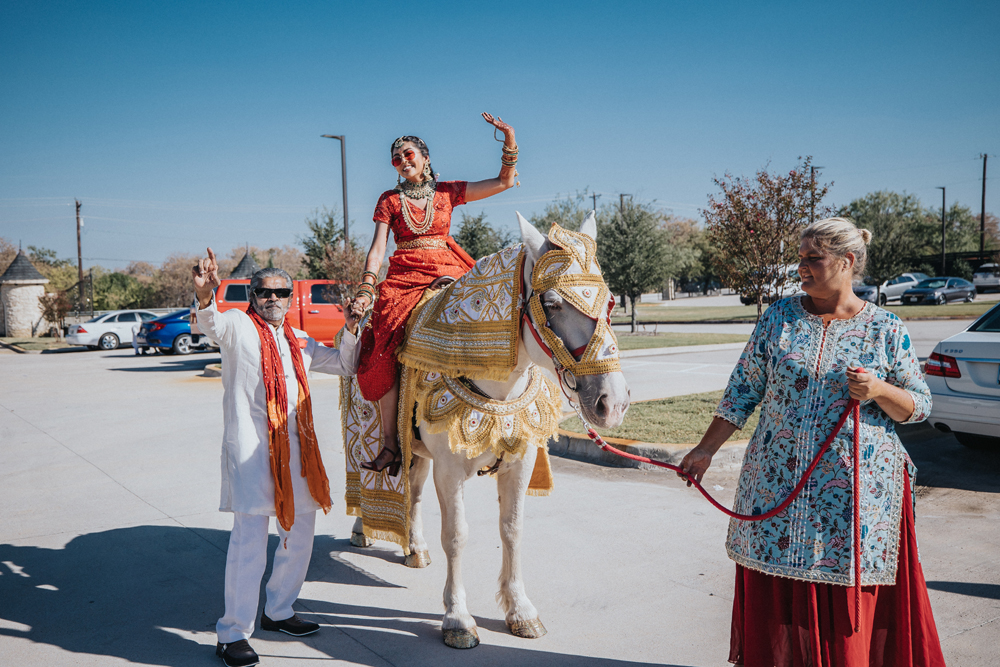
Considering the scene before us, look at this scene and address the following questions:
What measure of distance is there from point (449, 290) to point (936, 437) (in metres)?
7.16

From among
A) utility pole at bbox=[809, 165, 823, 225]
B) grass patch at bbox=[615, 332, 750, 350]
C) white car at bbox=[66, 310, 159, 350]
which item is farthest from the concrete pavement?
white car at bbox=[66, 310, 159, 350]

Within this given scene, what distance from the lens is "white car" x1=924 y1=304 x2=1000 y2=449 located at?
5.99m

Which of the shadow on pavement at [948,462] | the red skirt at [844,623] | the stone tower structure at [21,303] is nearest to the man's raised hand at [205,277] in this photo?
the red skirt at [844,623]

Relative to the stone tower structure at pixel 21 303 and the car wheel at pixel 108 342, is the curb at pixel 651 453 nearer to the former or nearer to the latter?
the car wheel at pixel 108 342

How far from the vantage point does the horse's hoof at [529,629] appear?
145 inches

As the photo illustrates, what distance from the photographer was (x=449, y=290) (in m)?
3.60

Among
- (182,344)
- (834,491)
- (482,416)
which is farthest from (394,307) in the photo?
(182,344)

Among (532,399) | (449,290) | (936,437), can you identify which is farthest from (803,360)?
(936,437)

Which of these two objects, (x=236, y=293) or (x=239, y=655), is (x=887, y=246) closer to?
(x=236, y=293)

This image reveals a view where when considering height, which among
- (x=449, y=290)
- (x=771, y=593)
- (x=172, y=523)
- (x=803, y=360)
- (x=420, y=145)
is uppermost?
(x=420, y=145)

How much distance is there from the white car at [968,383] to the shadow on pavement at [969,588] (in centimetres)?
227

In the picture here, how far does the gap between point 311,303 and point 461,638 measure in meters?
14.8

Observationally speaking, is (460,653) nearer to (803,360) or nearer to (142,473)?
(803,360)

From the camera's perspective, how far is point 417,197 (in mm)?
4121
